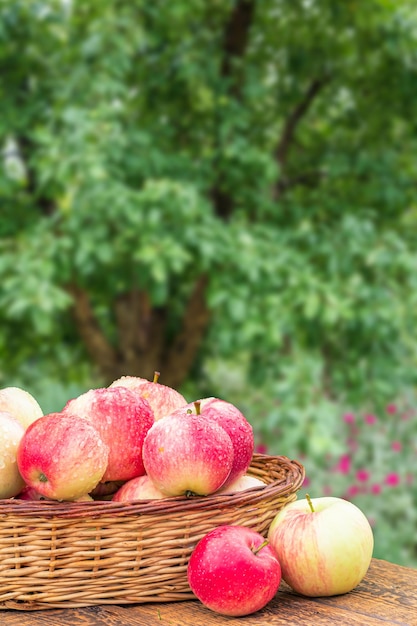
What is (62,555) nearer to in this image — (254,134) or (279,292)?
(279,292)

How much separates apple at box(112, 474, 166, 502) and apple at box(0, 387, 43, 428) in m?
0.18

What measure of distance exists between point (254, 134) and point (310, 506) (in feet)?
9.87

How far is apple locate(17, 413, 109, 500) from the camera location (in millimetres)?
1079

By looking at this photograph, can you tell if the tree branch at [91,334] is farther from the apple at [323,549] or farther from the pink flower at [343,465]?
the apple at [323,549]

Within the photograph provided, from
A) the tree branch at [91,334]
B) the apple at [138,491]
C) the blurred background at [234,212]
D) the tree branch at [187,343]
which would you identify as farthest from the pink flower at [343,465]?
the apple at [138,491]

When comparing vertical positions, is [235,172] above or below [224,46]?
below

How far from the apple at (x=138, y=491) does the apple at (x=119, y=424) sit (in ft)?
0.06

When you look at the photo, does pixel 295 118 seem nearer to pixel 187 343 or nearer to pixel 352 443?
pixel 187 343

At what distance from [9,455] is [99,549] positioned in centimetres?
17

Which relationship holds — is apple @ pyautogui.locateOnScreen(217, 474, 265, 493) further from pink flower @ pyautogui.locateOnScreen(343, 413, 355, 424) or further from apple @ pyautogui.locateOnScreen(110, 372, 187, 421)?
pink flower @ pyautogui.locateOnScreen(343, 413, 355, 424)

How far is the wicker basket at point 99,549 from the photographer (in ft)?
3.51

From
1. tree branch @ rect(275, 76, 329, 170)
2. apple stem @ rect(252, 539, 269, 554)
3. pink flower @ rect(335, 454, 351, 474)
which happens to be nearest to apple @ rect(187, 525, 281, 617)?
apple stem @ rect(252, 539, 269, 554)

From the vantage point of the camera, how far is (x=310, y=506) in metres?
1.14

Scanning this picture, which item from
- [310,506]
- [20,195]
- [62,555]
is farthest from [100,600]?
[20,195]
